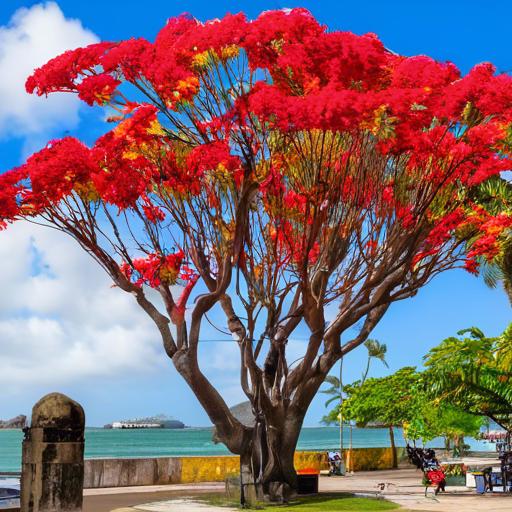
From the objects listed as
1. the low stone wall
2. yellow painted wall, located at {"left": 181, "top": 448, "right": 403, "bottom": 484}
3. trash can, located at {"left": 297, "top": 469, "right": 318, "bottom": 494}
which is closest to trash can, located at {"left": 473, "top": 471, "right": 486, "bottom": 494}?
yellow painted wall, located at {"left": 181, "top": 448, "right": 403, "bottom": 484}

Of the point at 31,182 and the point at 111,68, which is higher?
the point at 111,68

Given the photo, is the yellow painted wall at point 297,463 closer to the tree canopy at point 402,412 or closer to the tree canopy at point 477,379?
the tree canopy at point 402,412

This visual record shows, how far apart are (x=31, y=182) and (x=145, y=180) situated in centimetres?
280

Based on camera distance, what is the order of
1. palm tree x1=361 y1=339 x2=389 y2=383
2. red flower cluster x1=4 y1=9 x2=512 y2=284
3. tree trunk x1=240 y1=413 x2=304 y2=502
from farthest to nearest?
palm tree x1=361 y1=339 x2=389 y2=383, tree trunk x1=240 y1=413 x2=304 y2=502, red flower cluster x1=4 y1=9 x2=512 y2=284

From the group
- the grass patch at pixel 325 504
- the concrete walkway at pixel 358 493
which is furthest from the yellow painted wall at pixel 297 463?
the grass patch at pixel 325 504

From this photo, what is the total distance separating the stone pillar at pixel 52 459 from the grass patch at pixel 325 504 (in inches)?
328

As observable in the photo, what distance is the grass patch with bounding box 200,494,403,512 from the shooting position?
67.6 feet

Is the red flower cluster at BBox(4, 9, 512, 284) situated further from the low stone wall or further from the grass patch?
the low stone wall

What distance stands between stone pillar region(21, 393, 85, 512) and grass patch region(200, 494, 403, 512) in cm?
834

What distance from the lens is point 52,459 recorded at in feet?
41.7

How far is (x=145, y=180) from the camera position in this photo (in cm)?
2309

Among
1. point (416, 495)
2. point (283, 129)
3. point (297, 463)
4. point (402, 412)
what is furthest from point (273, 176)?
point (402, 412)

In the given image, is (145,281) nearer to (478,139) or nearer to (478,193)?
(478,139)

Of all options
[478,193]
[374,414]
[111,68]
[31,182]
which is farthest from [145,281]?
[374,414]
